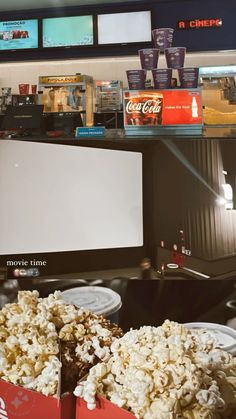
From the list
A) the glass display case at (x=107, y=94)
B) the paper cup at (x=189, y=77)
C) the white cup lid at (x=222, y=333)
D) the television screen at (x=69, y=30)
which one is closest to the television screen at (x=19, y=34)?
the television screen at (x=69, y=30)

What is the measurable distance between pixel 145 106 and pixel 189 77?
19 centimetres

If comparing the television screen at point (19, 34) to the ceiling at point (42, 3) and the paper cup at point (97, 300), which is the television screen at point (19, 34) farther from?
the paper cup at point (97, 300)

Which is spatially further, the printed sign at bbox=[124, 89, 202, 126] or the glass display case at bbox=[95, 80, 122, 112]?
the glass display case at bbox=[95, 80, 122, 112]

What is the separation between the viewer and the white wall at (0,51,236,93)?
6164 millimetres

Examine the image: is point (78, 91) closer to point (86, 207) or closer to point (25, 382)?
point (86, 207)

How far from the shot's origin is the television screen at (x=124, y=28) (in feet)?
19.2

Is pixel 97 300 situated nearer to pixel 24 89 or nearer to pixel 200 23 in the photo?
pixel 200 23

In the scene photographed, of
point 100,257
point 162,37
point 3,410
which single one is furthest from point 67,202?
point 162,37

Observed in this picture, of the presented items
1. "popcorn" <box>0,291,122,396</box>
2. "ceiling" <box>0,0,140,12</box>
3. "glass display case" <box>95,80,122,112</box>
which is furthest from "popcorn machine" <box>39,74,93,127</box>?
"popcorn" <box>0,291,122,396</box>

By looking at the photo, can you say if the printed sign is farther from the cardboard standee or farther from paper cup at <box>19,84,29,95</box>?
paper cup at <box>19,84,29,95</box>

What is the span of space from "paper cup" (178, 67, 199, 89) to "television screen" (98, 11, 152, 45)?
→ 475 centimetres

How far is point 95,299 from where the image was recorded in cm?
104

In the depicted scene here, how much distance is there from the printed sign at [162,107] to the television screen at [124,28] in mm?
4868

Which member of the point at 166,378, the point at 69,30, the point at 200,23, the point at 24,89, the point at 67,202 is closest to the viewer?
the point at 166,378
